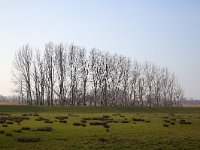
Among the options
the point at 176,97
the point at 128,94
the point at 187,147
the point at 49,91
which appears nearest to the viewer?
the point at 187,147

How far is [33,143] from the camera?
73.7 feet

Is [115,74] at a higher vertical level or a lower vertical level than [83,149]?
higher

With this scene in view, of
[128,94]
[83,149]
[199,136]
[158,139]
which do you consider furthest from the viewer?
[128,94]

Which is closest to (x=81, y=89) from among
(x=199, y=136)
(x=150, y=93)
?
(x=150, y=93)

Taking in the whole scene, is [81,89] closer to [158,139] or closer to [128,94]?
[128,94]

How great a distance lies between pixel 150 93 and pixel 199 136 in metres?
92.1

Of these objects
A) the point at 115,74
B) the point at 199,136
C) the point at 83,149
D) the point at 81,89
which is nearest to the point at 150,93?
the point at 115,74

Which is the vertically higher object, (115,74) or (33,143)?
(115,74)

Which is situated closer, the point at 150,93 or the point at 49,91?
the point at 49,91

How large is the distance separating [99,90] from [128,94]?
44.8 ft

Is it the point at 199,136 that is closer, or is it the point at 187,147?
the point at 187,147

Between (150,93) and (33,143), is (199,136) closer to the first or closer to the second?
(33,143)

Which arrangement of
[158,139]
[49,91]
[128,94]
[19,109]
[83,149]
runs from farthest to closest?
1. [128,94]
2. [49,91]
3. [19,109]
4. [158,139]
5. [83,149]

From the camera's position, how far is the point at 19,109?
2625 inches
